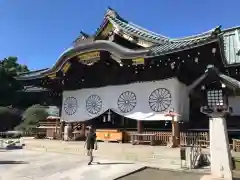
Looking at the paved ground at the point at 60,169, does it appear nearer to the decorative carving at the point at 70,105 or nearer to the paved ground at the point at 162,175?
the paved ground at the point at 162,175

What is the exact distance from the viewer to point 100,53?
53.6 ft

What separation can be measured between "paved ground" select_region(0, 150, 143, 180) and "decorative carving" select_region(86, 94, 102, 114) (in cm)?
575

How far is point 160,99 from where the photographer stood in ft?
50.1

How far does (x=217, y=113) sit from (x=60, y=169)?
589 cm

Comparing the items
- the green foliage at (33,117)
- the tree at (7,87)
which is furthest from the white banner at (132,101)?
the tree at (7,87)

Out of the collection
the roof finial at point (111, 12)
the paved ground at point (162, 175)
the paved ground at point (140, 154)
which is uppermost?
the roof finial at point (111, 12)

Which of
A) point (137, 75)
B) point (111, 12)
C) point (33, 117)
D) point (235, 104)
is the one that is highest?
point (111, 12)

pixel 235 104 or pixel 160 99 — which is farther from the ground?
pixel 160 99

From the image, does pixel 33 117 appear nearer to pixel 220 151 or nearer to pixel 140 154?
pixel 140 154

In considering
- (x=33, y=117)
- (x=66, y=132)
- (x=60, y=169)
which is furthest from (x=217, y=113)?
(x=33, y=117)

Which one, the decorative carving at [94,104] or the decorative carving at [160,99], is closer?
the decorative carving at [160,99]

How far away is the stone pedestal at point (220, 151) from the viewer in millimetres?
7480

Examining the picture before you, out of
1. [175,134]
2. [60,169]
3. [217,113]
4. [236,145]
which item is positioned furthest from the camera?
[175,134]

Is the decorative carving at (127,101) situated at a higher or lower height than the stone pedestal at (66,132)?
higher
